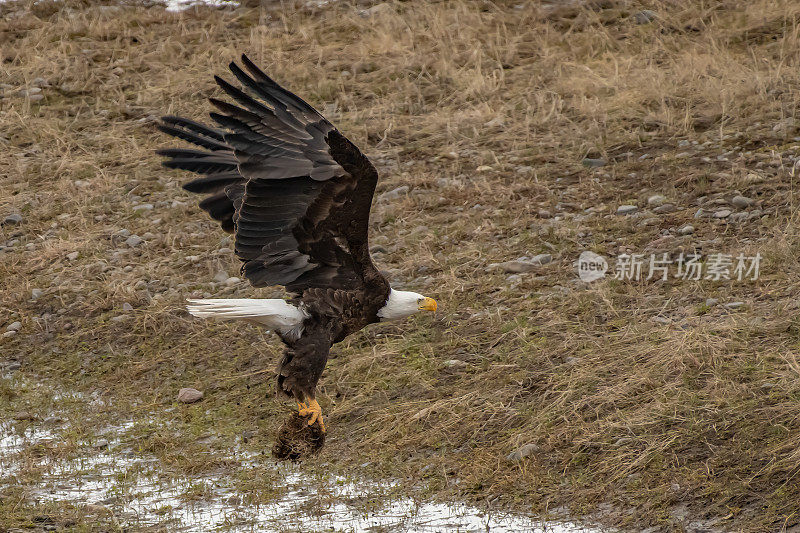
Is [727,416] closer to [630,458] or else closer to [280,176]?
[630,458]

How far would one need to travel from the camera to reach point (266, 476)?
5137 millimetres

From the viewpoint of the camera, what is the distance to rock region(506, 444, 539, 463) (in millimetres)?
4914

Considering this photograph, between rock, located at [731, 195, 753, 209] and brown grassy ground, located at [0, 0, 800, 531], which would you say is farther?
rock, located at [731, 195, 753, 209]

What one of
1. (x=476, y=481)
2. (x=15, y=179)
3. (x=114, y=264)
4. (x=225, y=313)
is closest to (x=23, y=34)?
(x=15, y=179)

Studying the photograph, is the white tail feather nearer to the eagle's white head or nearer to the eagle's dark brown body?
the eagle's dark brown body

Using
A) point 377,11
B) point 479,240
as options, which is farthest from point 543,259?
point 377,11

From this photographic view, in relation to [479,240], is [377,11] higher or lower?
higher

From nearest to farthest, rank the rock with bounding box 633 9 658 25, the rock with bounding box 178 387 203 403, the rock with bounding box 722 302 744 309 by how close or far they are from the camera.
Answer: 1. the rock with bounding box 722 302 744 309
2. the rock with bounding box 178 387 203 403
3. the rock with bounding box 633 9 658 25

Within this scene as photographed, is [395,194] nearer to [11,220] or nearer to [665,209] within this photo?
[665,209]

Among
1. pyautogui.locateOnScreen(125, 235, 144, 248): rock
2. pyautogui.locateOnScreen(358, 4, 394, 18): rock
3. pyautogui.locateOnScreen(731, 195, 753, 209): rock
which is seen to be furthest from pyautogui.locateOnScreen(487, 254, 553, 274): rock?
pyautogui.locateOnScreen(358, 4, 394, 18): rock

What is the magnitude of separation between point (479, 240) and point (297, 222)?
2.72 meters

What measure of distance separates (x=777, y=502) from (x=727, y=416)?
661mm

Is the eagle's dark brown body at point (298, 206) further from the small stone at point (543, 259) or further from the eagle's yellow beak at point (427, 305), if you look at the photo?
the small stone at point (543, 259)

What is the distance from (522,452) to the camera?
16.2 ft
